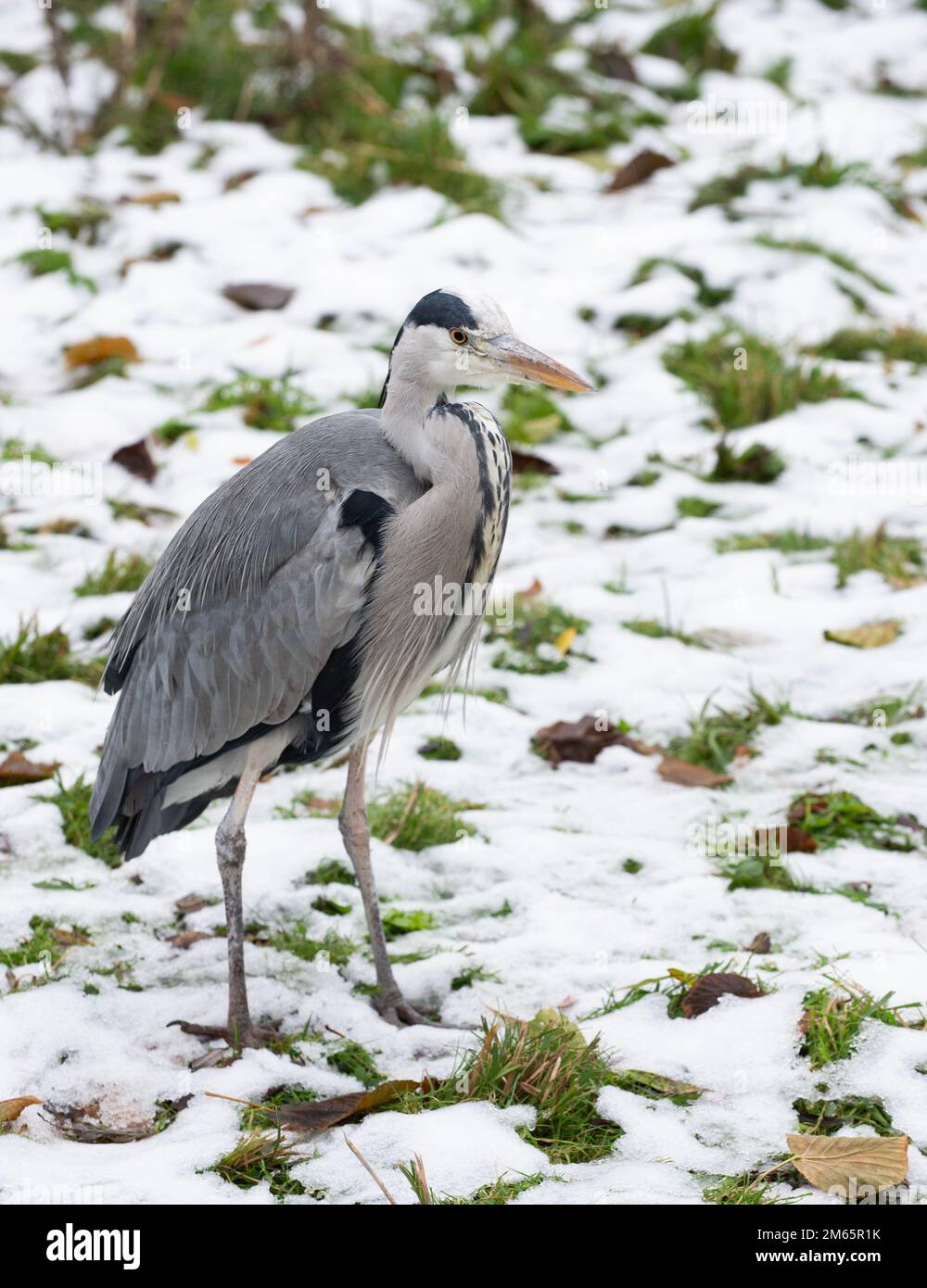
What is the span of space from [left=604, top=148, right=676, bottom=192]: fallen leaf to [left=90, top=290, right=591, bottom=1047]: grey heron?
5.80 m

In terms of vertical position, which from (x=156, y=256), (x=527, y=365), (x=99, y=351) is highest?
(x=527, y=365)

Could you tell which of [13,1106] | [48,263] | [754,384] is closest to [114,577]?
[13,1106]

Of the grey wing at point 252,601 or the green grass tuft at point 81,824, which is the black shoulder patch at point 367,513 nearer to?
the grey wing at point 252,601

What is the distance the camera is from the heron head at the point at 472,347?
11.7 feet

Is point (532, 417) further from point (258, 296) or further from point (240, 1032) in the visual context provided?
point (240, 1032)

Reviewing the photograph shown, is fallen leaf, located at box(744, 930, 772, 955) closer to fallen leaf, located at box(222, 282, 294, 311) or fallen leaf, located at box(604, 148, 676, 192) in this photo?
fallen leaf, located at box(222, 282, 294, 311)

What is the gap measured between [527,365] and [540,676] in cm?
192

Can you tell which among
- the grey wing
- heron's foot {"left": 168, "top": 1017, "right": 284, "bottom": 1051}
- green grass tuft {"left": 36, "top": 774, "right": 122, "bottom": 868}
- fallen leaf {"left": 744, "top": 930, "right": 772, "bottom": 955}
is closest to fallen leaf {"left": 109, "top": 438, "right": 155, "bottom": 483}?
green grass tuft {"left": 36, "top": 774, "right": 122, "bottom": 868}

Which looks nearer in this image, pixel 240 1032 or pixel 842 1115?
pixel 842 1115

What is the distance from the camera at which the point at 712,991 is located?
3406 millimetres

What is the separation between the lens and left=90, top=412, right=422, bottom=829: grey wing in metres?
3.59

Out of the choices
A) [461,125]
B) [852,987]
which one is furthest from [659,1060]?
[461,125]
